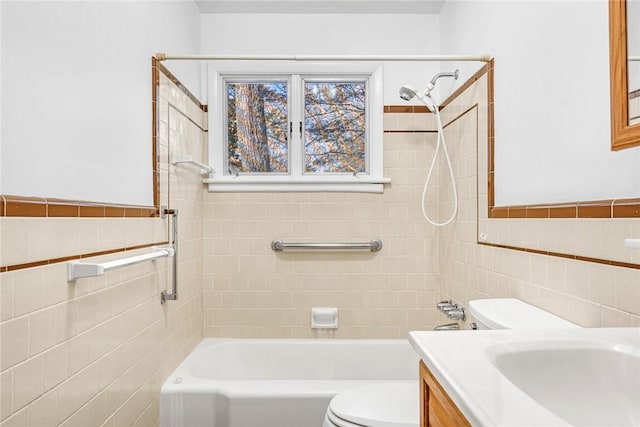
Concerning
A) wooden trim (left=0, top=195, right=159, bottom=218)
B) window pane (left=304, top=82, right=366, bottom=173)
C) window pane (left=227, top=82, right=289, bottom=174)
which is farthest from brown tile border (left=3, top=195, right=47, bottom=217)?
window pane (left=304, top=82, right=366, bottom=173)

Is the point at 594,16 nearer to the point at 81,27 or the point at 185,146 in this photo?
the point at 81,27

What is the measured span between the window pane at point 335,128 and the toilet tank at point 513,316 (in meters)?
1.42

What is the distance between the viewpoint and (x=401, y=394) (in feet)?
5.51

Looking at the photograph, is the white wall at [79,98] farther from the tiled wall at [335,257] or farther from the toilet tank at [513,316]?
the toilet tank at [513,316]

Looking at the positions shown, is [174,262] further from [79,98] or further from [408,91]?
[408,91]

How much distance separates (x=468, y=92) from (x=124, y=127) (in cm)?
164

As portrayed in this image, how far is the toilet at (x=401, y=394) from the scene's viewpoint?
131cm

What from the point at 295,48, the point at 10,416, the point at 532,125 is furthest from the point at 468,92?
the point at 10,416

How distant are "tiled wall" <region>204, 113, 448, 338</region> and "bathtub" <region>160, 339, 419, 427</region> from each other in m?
0.13

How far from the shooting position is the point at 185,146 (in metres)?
2.29

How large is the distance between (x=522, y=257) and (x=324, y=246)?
4.05ft

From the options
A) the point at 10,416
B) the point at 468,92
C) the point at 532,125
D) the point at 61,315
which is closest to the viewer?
the point at 10,416

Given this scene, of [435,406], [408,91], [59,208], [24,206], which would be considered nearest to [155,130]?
[59,208]

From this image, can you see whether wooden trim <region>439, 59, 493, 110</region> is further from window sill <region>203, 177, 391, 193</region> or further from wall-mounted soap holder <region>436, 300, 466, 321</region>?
wall-mounted soap holder <region>436, 300, 466, 321</region>
